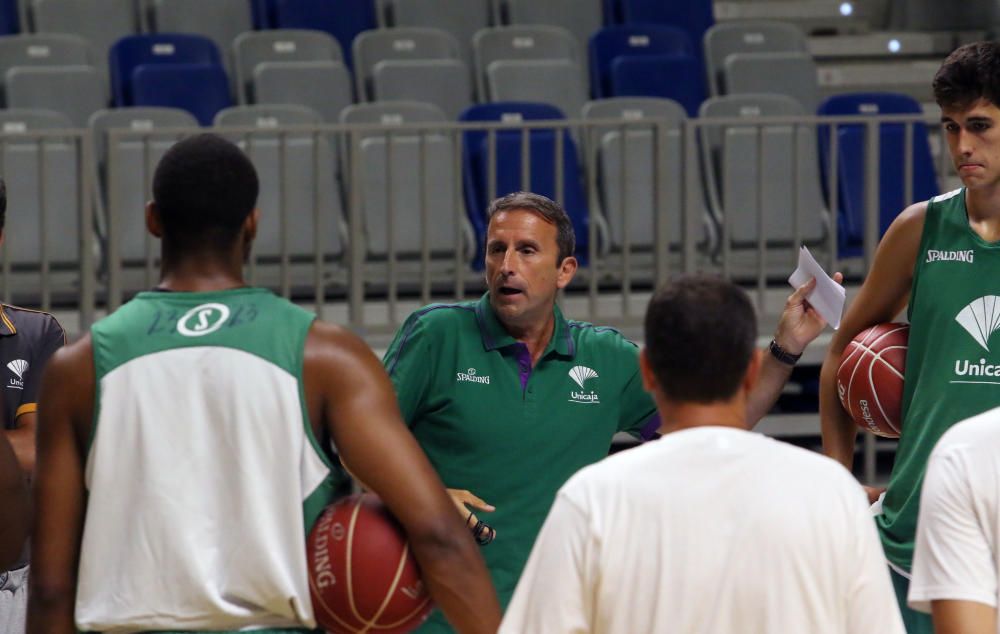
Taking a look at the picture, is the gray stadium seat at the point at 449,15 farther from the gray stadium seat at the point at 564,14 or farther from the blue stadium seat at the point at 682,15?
the blue stadium seat at the point at 682,15

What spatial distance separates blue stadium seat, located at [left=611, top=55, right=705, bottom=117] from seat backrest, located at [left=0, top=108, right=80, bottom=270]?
10.00ft

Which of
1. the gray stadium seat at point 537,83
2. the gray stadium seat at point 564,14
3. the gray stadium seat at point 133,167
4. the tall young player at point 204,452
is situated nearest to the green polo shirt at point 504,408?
the tall young player at point 204,452

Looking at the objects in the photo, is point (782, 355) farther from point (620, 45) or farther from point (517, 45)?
point (620, 45)

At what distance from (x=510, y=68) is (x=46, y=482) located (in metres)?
6.10

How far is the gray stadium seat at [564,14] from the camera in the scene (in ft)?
31.0

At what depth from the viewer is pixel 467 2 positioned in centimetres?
947

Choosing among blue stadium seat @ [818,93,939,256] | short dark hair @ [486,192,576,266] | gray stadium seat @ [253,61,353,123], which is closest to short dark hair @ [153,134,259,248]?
short dark hair @ [486,192,576,266]

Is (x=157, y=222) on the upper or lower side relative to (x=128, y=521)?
upper

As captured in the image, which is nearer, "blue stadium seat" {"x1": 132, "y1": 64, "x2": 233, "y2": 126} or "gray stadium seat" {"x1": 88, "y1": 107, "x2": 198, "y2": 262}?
"gray stadium seat" {"x1": 88, "y1": 107, "x2": 198, "y2": 262}

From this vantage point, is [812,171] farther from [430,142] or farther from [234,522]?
[234,522]

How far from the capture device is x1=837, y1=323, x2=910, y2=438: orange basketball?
3355mm

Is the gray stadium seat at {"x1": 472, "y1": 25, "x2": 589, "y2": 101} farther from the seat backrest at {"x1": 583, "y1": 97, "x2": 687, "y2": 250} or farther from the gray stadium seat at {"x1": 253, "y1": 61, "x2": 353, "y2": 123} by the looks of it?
the seat backrest at {"x1": 583, "y1": 97, "x2": 687, "y2": 250}

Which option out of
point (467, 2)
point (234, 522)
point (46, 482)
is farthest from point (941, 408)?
point (467, 2)

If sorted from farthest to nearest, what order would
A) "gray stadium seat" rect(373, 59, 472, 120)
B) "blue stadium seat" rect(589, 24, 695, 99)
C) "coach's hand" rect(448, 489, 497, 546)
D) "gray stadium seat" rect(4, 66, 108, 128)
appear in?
"blue stadium seat" rect(589, 24, 695, 99) → "gray stadium seat" rect(373, 59, 472, 120) → "gray stadium seat" rect(4, 66, 108, 128) → "coach's hand" rect(448, 489, 497, 546)
